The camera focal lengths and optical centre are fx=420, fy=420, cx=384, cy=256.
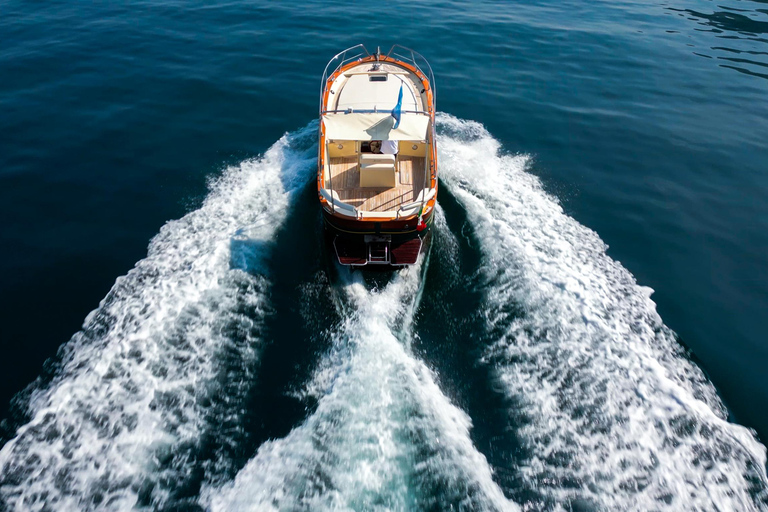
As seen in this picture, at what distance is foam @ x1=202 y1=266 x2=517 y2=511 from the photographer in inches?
280

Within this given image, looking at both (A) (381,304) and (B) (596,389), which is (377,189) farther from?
(B) (596,389)

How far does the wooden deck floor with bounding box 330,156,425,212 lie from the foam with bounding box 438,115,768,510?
7.34ft

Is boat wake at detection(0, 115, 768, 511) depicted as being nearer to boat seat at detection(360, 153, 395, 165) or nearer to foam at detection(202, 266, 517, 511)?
foam at detection(202, 266, 517, 511)

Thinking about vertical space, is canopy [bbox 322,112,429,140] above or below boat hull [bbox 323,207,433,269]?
above

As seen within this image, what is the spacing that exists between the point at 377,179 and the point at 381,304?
12.2ft

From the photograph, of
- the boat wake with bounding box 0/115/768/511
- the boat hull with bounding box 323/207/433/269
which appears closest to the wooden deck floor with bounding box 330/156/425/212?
the boat hull with bounding box 323/207/433/269

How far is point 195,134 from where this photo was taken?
55.2 ft

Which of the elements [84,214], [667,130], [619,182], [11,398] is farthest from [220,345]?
[667,130]

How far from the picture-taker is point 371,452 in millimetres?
7578

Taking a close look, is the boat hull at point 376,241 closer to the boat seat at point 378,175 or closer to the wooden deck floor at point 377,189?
the wooden deck floor at point 377,189

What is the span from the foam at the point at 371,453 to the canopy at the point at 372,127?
5.62 metres

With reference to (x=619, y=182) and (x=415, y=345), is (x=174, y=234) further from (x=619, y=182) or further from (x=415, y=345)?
(x=619, y=182)

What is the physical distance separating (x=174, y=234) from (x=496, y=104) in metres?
14.4

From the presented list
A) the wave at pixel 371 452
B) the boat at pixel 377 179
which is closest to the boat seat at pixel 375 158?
the boat at pixel 377 179
